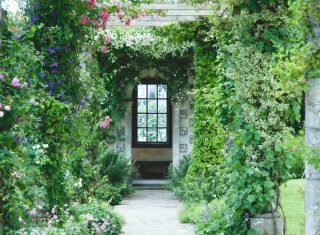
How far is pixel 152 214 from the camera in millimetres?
7695

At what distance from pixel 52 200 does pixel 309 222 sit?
2.45 m

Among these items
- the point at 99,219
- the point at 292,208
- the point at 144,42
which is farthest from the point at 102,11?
the point at 144,42

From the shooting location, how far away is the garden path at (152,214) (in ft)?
21.0

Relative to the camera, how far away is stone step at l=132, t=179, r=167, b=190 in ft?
35.9

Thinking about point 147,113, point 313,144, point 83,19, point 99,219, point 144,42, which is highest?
point 144,42

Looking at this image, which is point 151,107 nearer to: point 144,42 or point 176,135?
point 176,135

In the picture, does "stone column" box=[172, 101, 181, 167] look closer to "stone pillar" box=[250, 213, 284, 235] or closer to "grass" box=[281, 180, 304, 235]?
"grass" box=[281, 180, 304, 235]

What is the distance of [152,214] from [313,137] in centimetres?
503

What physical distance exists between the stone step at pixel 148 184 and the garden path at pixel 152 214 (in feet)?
1.33

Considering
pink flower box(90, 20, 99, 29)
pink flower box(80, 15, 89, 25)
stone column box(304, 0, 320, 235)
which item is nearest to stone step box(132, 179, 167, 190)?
pink flower box(90, 20, 99, 29)

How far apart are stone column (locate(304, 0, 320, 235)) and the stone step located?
8.00 meters

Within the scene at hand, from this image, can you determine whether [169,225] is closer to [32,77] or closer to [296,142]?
[32,77]

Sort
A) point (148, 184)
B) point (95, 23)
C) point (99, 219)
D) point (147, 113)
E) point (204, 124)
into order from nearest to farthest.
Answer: point (95, 23) < point (99, 219) < point (204, 124) < point (148, 184) < point (147, 113)

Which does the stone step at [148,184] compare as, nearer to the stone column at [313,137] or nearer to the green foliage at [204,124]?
the green foliage at [204,124]
